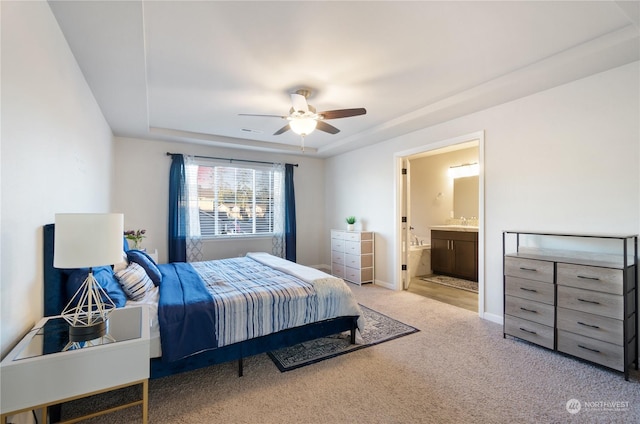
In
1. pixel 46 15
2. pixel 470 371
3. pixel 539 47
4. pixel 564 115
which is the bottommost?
pixel 470 371

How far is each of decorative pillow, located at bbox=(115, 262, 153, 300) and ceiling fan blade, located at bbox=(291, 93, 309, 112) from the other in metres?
2.12

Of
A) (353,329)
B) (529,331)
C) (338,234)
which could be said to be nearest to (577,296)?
(529,331)

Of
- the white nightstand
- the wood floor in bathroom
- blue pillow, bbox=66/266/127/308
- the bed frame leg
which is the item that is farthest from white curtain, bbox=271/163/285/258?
the white nightstand

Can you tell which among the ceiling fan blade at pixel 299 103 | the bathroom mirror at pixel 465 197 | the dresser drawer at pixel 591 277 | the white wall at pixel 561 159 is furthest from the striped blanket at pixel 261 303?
the bathroom mirror at pixel 465 197

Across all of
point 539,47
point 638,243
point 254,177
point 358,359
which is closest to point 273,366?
point 358,359

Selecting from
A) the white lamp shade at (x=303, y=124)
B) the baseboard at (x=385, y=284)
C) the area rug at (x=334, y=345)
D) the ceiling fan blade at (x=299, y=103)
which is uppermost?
the ceiling fan blade at (x=299, y=103)

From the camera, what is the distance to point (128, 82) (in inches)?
106

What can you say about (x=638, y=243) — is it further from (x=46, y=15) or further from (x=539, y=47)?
(x=46, y=15)

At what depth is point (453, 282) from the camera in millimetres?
5355

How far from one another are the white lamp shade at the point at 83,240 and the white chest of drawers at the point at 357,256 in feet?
13.2

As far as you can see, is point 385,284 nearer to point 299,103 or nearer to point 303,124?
point 303,124

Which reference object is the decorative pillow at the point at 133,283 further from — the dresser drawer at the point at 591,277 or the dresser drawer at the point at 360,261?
the dresser drawer at the point at 591,277

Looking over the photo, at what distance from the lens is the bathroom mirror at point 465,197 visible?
6.08 meters

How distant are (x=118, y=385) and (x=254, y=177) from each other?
4.69m
